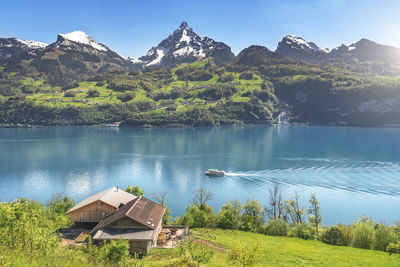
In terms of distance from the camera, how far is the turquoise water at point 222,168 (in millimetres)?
82125

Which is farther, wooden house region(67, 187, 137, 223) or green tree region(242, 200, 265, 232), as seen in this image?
green tree region(242, 200, 265, 232)

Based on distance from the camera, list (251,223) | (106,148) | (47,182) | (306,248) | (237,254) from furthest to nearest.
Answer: (106,148), (47,182), (251,223), (306,248), (237,254)

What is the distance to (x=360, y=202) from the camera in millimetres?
77812

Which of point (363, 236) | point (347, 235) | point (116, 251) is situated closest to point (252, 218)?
point (347, 235)

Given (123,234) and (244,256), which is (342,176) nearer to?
(123,234)

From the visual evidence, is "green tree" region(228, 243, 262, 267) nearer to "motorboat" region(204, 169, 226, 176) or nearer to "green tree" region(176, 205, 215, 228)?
"green tree" region(176, 205, 215, 228)

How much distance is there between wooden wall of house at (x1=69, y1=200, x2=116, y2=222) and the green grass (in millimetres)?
14245

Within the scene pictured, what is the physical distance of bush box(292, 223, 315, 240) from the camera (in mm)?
49562

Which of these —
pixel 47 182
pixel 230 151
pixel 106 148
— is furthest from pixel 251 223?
pixel 106 148

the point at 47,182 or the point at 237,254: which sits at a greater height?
the point at 237,254

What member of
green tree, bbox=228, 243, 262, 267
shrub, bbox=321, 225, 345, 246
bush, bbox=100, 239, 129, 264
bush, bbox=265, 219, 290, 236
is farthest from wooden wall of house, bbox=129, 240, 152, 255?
shrub, bbox=321, 225, 345, 246

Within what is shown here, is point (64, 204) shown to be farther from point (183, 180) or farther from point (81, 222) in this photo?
point (183, 180)

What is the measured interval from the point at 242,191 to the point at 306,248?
46.3m

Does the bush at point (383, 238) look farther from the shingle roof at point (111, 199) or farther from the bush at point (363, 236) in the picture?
the shingle roof at point (111, 199)
